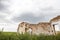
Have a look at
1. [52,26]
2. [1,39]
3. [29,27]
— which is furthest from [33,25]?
[1,39]

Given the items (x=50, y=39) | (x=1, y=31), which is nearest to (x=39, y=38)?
(x=50, y=39)

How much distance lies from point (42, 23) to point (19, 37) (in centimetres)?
1414

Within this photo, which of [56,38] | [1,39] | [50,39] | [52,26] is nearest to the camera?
[1,39]

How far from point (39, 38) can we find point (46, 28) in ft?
45.2

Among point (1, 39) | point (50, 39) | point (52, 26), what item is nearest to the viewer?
point (1, 39)

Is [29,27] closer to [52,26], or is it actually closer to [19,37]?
[52,26]

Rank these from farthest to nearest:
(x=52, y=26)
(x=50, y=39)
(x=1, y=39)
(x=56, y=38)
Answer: (x=52, y=26), (x=56, y=38), (x=50, y=39), (x=1, y=39)

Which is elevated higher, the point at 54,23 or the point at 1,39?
the point at 54,23

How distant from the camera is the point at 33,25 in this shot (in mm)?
21344

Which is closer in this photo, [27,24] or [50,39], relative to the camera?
[50,39]

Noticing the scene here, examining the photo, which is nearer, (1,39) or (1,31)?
(1,39)

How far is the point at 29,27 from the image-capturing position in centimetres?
2114

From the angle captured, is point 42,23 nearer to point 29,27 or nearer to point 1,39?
point 29,27

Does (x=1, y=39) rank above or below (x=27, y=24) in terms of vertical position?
below
